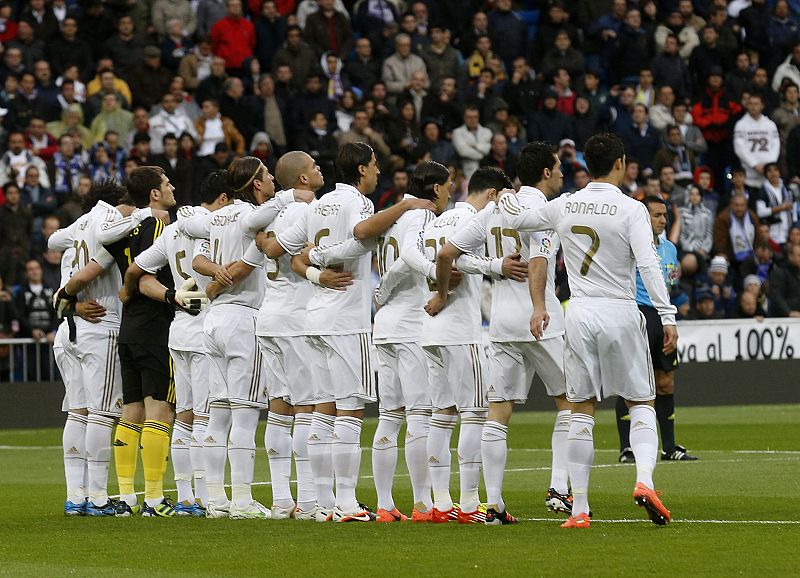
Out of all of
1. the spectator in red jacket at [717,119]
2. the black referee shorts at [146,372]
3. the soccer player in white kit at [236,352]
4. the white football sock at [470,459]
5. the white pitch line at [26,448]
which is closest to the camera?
the white football sock at [470,459]

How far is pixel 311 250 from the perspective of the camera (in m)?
10.7

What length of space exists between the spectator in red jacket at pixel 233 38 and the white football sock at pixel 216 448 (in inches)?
628

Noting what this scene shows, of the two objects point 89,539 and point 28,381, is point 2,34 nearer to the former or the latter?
point 28,381

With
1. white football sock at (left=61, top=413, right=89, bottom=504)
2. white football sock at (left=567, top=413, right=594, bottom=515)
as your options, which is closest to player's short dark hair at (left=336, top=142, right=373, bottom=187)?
white football sock at (left=567, top=413, right=594, bottom=515)

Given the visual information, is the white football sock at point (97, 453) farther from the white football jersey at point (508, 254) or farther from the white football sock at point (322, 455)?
the white football jersey at point (508, 254)

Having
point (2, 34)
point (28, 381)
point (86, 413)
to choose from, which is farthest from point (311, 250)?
→ point (2, 34)

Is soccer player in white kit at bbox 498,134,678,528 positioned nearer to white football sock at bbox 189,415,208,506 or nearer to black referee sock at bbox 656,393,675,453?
white football sock at bbox 189,415,208,506

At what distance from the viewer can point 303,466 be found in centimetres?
1117

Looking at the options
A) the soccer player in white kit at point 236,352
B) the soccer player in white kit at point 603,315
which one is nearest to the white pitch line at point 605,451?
the soccer player in white kit at point 236,352

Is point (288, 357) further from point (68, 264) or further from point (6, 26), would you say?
point (6, 26)

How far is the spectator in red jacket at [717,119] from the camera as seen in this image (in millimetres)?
28219

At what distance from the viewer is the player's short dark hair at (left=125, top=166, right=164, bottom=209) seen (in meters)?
11.8

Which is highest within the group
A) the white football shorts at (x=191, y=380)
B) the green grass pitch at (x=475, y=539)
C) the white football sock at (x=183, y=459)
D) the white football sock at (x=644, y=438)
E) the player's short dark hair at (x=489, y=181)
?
the player's short dark hair at (x=489, y=181)

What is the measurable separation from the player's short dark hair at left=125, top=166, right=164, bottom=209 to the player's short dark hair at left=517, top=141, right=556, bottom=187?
9.54ft
